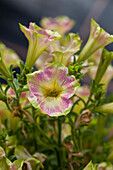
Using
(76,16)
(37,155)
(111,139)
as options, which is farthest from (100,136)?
(76,16)

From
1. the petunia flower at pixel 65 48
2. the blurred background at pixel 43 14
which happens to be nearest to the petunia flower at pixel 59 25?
the petunia flower at pixel 65 48

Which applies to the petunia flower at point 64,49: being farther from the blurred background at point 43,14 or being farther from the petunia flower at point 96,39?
the blurred background at point 43,14

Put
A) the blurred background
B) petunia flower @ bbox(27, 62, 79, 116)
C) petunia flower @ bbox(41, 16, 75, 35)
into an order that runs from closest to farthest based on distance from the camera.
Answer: petunia flower @ bbox(27, 62, 79, 116), petunia flower @ bbox(41, 16, 75, 35), the blurred background

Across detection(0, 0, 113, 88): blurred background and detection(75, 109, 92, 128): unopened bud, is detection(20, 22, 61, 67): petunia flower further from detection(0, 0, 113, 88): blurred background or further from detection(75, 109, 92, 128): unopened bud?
detection(0, 0, 113, 88): blurred background

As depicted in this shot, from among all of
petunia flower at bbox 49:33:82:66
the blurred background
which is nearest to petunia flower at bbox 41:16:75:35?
petunia flower at bbox 49:33:82:66

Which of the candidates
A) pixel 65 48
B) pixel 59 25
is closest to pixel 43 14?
pixel 59 25

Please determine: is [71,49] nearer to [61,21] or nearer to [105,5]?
[61,21]
